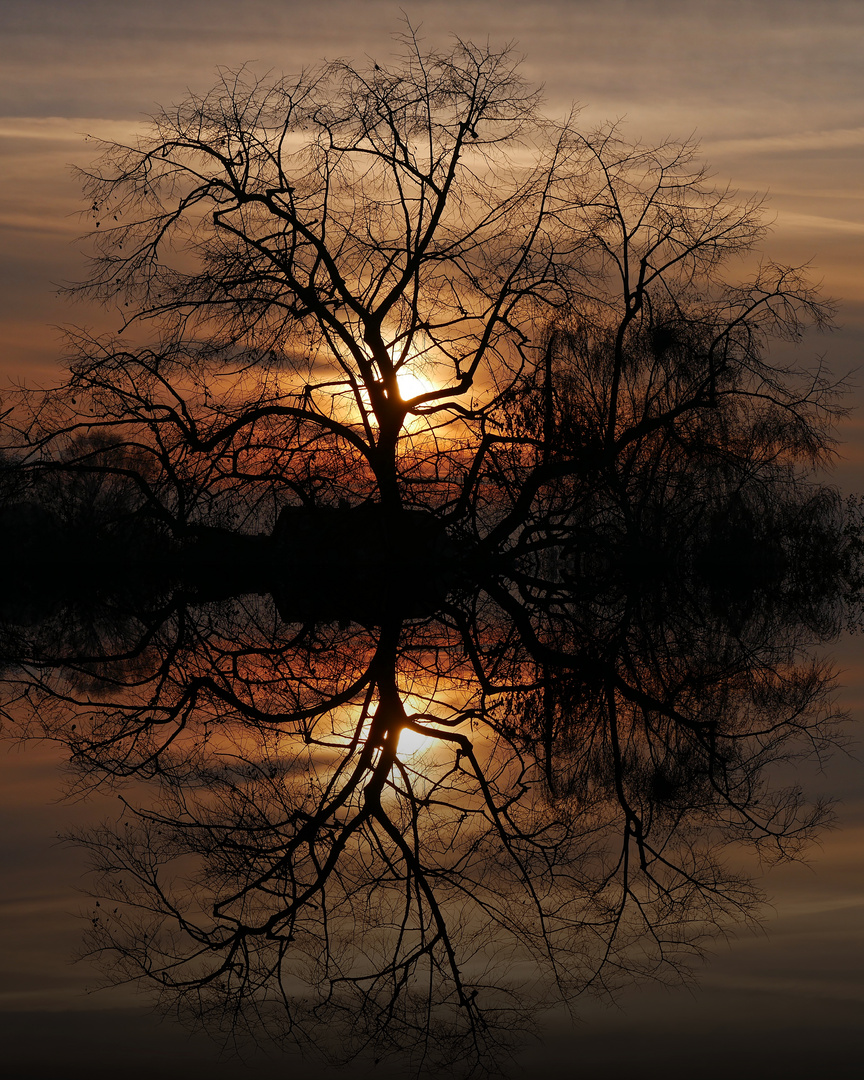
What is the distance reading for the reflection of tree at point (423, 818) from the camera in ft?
→ 11.9

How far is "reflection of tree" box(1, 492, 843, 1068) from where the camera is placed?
362cm

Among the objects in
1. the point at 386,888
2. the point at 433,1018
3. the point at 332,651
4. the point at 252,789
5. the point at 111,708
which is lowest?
the point at 433,1018

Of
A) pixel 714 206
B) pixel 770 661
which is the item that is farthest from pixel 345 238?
pixel 770 661

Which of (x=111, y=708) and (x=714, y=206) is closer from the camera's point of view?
(x=111, y=708)

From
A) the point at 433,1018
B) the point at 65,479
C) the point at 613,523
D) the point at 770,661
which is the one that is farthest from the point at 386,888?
the point at 65,479

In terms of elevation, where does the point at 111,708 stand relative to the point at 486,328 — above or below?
below

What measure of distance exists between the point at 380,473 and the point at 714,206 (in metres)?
6.41

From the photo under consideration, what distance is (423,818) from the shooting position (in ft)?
16.7

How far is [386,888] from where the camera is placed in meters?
4.34

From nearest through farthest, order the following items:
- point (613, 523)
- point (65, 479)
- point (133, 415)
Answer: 1. point (133, 415)
2. point (613, 523)
3. point (65, 479)

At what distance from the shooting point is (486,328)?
57.3 ft

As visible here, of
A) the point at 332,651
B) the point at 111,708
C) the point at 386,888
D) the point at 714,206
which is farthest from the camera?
the point at 714,206

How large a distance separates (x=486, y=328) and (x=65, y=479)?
9.72 m

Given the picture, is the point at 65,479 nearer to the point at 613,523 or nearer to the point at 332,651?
the point at 613,523
